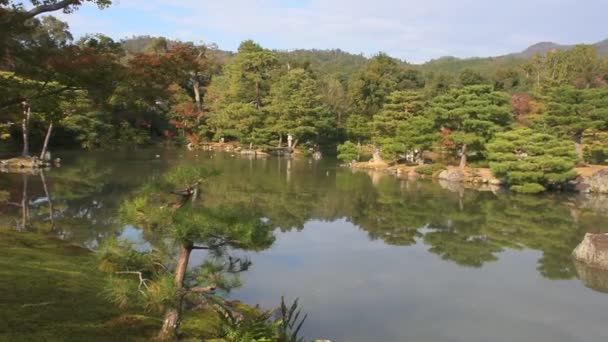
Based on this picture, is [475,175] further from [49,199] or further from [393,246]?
[49,199]

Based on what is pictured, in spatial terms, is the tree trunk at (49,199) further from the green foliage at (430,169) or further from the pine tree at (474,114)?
the pine tree at (474,114)

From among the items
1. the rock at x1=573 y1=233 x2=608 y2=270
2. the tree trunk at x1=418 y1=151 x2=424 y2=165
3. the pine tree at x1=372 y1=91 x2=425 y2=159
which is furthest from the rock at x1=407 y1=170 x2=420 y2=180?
the rock at x1=573 y1=233 x2=608 y2=270

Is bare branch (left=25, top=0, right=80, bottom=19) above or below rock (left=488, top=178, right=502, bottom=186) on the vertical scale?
above

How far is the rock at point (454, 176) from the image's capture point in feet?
79.9

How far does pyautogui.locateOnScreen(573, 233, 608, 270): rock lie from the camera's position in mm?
10828

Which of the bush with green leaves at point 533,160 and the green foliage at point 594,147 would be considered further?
the green foliage at point 594,147

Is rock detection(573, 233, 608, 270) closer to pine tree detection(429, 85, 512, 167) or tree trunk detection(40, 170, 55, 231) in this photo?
tree trunk detection(40, 170, 55, 231)

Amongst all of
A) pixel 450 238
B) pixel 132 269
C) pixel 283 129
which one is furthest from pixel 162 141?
pixel 132 269

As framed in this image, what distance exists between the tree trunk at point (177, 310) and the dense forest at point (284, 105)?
1766mm

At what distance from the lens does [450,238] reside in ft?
44.2

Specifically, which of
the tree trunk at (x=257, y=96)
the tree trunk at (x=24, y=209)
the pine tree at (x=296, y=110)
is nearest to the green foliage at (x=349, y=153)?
the pine tree at (x=296, y=110)

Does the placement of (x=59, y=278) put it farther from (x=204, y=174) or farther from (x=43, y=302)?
(x=204, y=174)

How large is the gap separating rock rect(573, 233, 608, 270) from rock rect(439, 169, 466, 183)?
42.5 feet

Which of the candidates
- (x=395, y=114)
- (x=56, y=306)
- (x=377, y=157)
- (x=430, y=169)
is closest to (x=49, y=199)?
(x=56, y=306)
